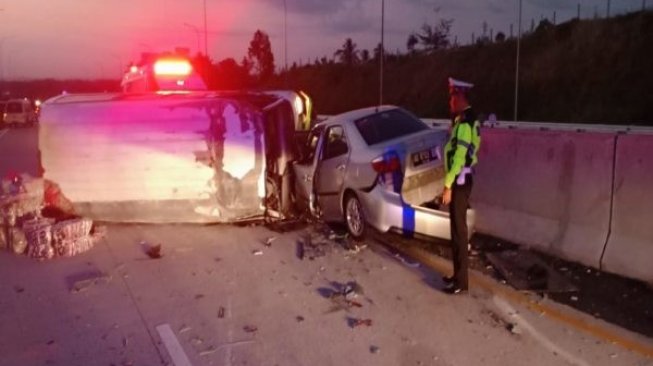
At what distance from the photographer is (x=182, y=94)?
9.55m

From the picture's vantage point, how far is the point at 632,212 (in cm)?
611

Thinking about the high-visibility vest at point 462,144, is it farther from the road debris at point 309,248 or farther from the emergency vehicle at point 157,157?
the emergency vehicle at point 157,157

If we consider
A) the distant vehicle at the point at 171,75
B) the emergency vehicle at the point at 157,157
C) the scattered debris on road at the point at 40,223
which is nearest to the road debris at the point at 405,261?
the emergency vehicle at the point at 157,157

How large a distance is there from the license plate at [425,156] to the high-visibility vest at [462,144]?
1355 millimetres

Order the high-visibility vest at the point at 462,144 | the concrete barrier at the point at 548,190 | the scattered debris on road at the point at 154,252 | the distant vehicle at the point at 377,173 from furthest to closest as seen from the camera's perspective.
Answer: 1. the scattered debris on road at the point at 154,252
2. the distant vehicle at the point at 377,173
3. the concrete barrier at the point at 548,190
4. the high-visibility vest at the point at 462,144

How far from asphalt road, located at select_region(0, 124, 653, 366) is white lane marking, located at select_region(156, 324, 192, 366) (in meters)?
0.02

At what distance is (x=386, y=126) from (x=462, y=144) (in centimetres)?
234

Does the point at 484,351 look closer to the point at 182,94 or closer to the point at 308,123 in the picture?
the point at 182,94

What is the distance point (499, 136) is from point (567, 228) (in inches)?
64.8

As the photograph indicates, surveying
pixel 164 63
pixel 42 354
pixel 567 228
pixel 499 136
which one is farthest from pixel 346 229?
pixel 164 63

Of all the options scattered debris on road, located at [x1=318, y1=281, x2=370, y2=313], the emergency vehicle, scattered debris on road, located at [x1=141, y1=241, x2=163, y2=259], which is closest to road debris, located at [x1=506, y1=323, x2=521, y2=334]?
scattered debris on road, located at [x1=318, y1=281, x2=370, y2=313]

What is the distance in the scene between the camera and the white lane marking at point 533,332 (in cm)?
457

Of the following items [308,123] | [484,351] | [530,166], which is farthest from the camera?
[308,123]

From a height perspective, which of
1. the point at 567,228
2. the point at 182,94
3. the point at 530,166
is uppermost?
the point at 182,94
